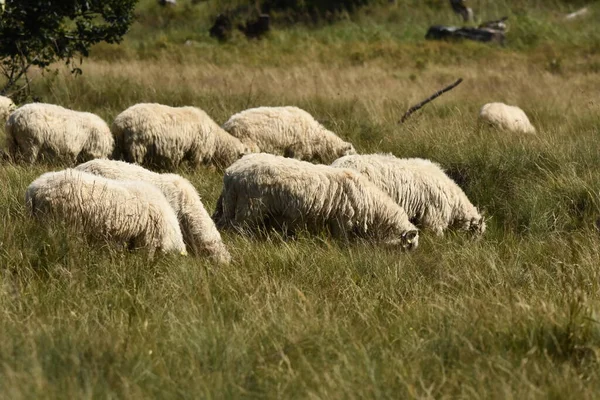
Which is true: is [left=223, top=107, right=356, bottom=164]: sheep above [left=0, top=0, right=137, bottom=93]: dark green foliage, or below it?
below

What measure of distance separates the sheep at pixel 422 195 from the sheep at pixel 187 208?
61.6 inches

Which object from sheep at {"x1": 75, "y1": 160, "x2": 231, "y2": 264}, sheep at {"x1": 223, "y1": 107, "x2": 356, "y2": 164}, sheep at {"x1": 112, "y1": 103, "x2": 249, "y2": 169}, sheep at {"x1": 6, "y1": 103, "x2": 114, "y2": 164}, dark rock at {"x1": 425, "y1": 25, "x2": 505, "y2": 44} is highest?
sheep at {"x1": 75, "y1": 160, "x2": 231, "y2": 264}

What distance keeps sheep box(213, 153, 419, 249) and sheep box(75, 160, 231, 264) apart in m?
0.46

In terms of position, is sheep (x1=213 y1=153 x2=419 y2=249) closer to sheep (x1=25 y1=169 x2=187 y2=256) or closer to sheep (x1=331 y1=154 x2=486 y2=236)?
sheep (x1=331 y1=154 x2=486 y2=236)

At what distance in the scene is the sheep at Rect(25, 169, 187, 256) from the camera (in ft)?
17.9

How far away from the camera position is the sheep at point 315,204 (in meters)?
6.73

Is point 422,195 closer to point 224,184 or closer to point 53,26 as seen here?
point 224,184

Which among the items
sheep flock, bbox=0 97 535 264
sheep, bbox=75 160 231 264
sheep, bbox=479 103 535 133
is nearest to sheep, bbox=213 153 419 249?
sheep flock, bbox=0 97 535 264

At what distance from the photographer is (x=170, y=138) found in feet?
32.4

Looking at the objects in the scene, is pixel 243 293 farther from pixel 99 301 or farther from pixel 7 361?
pixel 7 361

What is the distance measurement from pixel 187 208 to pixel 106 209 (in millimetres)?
968

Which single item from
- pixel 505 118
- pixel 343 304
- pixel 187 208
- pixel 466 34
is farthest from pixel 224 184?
pixel 466 34

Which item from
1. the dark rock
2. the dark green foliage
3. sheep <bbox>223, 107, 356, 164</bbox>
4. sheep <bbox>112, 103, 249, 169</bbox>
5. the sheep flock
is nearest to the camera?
the sheep flock

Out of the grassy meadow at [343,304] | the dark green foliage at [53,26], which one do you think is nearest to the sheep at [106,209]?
the grassy meadow at [343,304]
